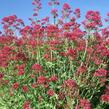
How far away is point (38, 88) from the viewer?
748cm

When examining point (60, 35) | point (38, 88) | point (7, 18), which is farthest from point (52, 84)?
point (7, 18)

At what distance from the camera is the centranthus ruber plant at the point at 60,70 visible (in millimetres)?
7320

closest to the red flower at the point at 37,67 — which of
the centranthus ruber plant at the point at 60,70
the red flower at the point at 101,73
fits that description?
the centranthus ruber plant at the point at 60,70

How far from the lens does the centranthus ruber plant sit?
288 inches

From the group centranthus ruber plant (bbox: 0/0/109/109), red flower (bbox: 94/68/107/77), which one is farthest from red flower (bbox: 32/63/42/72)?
red flower (bbox: 94/68/107/77)

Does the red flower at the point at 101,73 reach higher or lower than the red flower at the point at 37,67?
lower

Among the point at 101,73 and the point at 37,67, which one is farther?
the point at 101,73

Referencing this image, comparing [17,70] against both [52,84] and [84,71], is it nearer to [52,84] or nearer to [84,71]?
[52,84]

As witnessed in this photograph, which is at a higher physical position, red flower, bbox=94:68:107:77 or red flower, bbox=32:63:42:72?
red flower, bbox=32:63:42:72

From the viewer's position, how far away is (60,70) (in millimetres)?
7754

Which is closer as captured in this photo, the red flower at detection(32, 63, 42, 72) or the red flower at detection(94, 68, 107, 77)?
the red flower at detection(32, 63, 42, 72)

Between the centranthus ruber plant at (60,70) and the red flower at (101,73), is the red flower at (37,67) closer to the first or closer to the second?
the centranthus ruber plant at (60,70)

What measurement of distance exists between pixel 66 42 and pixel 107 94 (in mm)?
1412

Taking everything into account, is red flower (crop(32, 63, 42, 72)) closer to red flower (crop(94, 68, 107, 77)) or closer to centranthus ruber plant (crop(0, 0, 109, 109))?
centranthus ruber plant (crop(0, 0, 109, 109))
